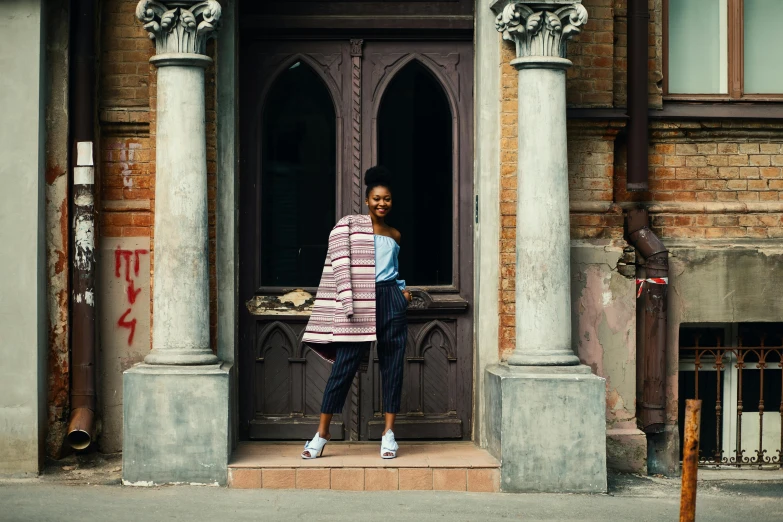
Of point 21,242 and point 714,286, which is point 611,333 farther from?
point 21,242

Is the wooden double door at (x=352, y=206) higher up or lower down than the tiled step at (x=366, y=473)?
higher up

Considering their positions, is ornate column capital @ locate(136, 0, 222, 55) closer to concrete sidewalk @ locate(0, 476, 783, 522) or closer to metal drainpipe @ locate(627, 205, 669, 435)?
concrete sidewalk @ locate(0, 476, 783, 522)

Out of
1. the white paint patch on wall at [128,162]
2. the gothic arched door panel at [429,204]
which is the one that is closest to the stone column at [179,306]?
the white paint patch on wall at [128,162]

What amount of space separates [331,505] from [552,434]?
5.08 feet

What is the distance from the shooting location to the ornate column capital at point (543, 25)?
25.8ft

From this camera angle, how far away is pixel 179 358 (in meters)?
7.71

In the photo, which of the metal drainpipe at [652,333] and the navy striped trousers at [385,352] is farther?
the metal drainpipe at [652,333]

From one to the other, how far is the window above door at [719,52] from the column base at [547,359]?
2.39 meters

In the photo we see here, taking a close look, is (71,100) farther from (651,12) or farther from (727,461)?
(727,461)

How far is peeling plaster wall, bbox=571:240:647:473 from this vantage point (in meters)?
8.57

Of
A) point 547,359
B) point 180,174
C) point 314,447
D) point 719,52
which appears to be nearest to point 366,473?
point 314,447

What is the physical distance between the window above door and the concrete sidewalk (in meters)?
3.12

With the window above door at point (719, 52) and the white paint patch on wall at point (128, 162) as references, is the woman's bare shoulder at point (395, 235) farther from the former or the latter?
the window above door at point (719, 52)

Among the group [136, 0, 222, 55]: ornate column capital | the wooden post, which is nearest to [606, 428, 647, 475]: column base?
the wooden post
